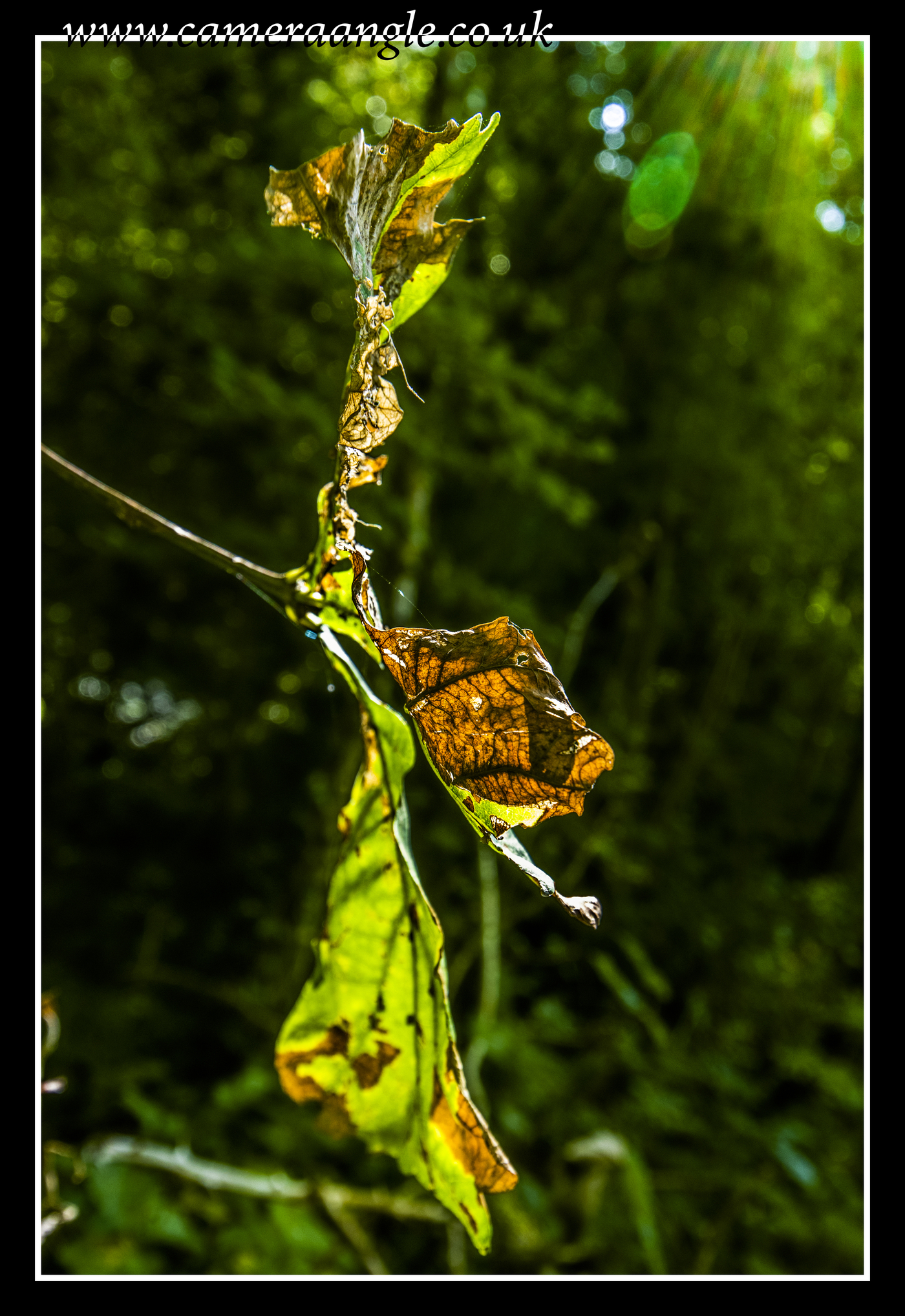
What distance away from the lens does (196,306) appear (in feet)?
8.89

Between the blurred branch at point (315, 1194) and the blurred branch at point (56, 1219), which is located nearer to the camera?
the blurred branch at point (56, 1219)

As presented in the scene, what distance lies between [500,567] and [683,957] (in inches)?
81.0

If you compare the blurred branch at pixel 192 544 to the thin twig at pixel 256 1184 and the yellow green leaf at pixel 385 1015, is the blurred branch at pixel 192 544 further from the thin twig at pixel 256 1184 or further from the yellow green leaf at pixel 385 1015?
the thin twig at pixel 256 1184

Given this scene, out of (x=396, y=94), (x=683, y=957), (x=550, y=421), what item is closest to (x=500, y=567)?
(x=550, y=421)

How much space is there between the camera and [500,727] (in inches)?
12.0

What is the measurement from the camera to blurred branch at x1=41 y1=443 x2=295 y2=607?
365 millimetres

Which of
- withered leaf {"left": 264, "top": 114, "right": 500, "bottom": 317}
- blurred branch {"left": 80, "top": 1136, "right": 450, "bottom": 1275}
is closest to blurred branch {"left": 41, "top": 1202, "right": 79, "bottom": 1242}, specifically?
withered leaf {"left": 264, "top": 114, "right": 500, "bottom": 317}

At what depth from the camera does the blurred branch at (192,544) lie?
14.4 inches

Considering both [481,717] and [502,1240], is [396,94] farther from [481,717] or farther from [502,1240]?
[502,1240]

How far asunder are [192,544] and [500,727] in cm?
17

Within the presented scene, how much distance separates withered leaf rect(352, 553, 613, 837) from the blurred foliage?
6.48ft

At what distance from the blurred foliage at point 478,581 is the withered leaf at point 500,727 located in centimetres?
198

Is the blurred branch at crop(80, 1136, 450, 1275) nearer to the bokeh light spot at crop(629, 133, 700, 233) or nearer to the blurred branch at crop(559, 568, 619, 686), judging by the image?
the blurred branch at crop(559, 568, 619, 686)

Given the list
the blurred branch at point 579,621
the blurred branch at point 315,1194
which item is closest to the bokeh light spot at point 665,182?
the blurred branch at point 579,621
